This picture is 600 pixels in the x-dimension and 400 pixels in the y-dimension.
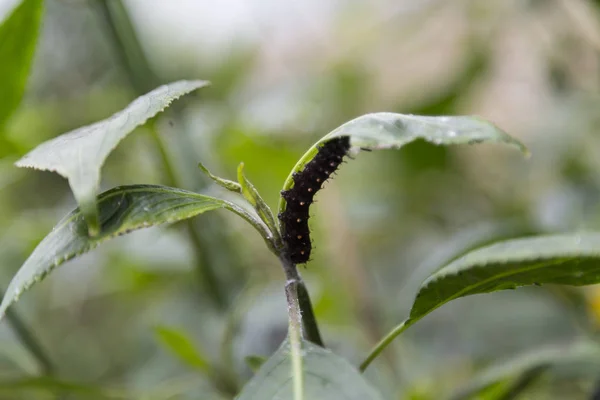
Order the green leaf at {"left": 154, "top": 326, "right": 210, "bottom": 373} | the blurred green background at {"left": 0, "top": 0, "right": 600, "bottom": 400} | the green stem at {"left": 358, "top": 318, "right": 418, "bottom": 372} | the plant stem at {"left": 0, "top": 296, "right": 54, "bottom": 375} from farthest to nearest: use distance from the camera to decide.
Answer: the blurred green background at {"left": 0, "top": 0, "right": 600, "bottom": 400} → the plant stem at {"left": 0, "top": 296, "right": 54, "bottom": 375} → the green leaf at {"left": 154, "top": 326, "right": 210, "bottom": 373} → the green stem at {"left": 358, "top": 318, "right": 418, "bottom": 372}

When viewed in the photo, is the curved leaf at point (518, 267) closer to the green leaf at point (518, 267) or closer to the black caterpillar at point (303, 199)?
the green leaf at point (518, 267)

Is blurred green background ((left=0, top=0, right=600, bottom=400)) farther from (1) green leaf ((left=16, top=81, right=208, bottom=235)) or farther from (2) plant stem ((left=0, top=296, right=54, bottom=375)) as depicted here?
(1) green leaf ((left=16, top=81, right=208, bottom=235))

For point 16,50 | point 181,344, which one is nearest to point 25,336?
point 181,344

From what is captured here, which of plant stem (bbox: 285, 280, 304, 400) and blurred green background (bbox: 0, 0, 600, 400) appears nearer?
plant stem (bbox: 285, 280, 304, 400)

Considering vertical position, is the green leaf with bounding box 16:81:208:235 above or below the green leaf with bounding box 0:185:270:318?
above

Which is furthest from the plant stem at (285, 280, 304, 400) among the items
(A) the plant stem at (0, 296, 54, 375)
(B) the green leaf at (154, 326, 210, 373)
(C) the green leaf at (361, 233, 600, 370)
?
(A) the plant stem at (0, 296, 54, 375)

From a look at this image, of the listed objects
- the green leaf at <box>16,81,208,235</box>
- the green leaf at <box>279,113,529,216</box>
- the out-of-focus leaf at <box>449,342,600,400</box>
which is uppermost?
the green leaf at <box>16,81,208,235</box>

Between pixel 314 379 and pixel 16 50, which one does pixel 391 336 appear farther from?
pixel 16 50

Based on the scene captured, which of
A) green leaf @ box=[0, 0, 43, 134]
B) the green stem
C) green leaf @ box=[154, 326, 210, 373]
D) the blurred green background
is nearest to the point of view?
the green stem
